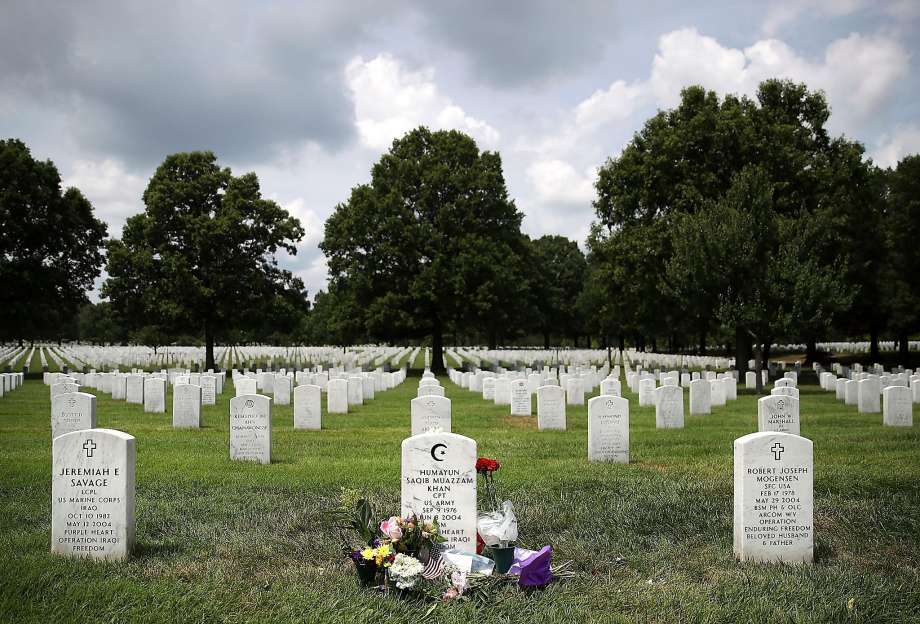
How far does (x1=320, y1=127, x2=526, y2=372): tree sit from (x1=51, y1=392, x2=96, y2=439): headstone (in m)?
25.8

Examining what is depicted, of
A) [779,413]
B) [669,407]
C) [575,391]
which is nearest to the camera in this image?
[779,413]

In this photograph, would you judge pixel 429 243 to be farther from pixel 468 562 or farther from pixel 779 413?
pixel 468 562

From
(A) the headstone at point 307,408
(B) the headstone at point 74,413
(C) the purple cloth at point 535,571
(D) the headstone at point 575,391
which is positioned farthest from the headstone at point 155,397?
(C) the purple cloth at point 535,571

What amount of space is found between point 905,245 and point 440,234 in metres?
27.9

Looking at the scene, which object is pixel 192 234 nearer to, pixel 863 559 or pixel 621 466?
pixel 621 466

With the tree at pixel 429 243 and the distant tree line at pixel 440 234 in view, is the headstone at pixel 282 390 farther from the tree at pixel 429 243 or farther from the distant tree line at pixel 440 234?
the tree at pixel 429 243

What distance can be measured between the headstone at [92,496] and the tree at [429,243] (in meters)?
32.3

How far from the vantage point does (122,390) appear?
24.1m

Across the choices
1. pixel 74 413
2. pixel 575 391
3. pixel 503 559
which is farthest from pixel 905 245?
pixel 503 559

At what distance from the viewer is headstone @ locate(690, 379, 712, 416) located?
1905cm

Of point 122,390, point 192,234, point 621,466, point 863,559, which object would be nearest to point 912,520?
point 863,559

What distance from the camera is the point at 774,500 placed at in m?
7.01

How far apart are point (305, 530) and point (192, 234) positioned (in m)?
34.1

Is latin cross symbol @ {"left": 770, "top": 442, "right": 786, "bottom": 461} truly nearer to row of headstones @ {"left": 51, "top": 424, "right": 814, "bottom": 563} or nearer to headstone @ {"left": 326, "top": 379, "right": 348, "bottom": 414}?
row of headstones @ {"left": 51, "top": 424, "right": 814, "bottom": 563}
